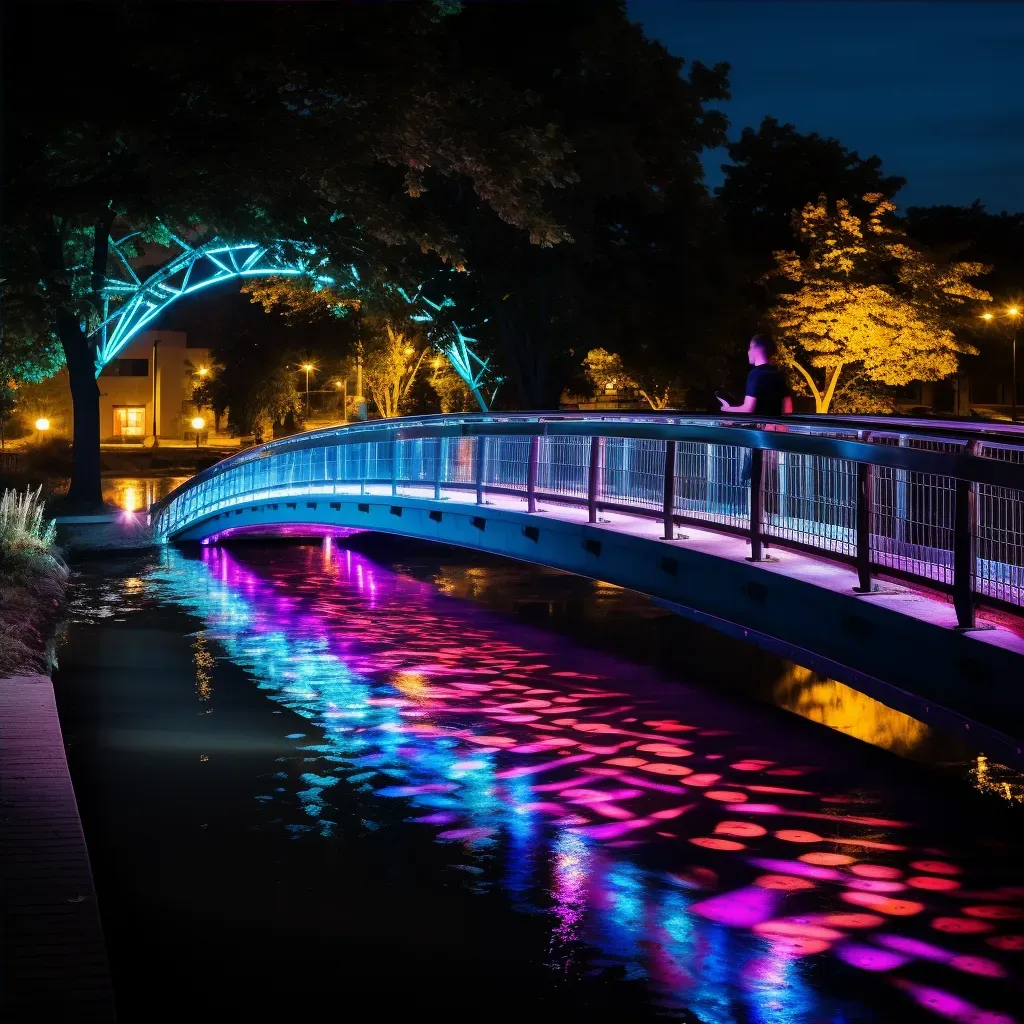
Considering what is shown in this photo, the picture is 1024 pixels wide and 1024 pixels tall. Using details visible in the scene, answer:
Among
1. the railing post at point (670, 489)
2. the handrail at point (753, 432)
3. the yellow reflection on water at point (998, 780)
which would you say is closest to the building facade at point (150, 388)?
the handrail at point (753, 432)

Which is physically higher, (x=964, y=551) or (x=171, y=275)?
(x=171, y=275)

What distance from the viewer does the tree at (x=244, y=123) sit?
1941 cm

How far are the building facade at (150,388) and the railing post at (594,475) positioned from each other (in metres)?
78.2

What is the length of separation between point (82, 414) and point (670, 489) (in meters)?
25.0

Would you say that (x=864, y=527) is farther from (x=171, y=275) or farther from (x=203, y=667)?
(x=171, y=275)

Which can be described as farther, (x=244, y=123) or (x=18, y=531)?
(x=18, y=531)

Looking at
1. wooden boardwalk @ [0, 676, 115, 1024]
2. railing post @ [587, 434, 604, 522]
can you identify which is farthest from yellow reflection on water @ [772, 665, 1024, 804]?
wooden boardwalk @ [0, 676, 115, 1024]

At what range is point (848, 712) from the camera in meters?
14.2

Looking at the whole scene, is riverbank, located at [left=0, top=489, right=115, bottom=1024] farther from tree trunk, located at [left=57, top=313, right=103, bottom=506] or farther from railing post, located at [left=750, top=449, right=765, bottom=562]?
tree trunk, located at [left=57, top=313, right=103, bottom=506]

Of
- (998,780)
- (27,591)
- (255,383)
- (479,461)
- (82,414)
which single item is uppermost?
(255,383)

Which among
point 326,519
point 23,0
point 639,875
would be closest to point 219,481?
point 326,519

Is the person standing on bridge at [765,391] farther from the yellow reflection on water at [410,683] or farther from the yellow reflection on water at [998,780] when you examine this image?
the yellow reflection on water at [410,683]

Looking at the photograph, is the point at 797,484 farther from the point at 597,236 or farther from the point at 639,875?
the point at 597,236

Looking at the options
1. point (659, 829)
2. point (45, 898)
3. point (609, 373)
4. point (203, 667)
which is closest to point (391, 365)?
point (609, 373)
